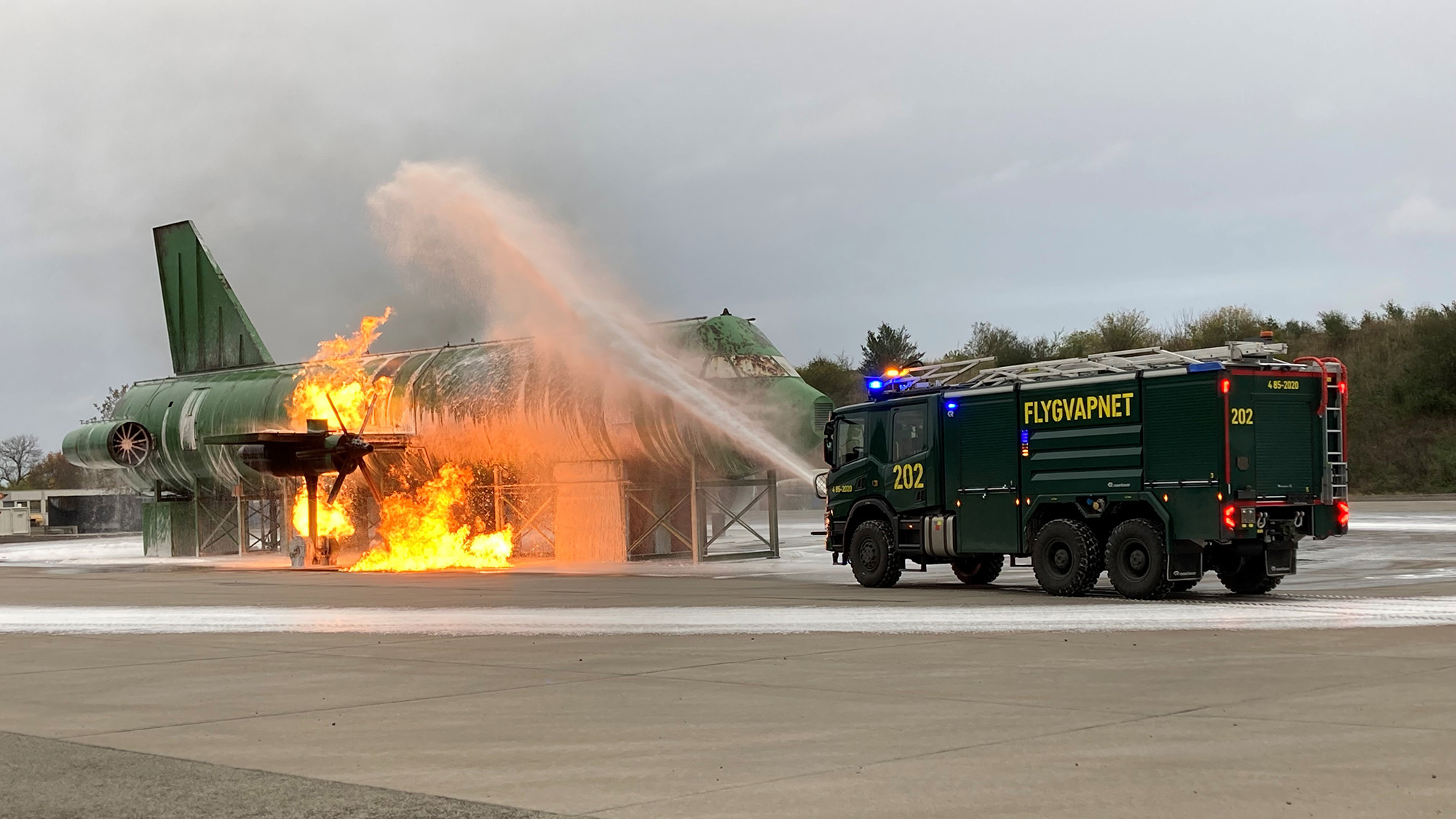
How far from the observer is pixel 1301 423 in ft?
67.3

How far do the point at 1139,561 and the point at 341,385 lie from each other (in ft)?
88.9

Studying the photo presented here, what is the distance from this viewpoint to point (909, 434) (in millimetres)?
24234

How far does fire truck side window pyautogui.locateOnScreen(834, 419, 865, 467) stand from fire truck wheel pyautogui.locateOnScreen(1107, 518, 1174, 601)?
5.46 meters

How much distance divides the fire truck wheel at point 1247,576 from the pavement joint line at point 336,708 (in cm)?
1177

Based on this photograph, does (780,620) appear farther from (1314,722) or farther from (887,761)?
(887,761)

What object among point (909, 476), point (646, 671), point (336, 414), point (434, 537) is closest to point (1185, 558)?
point (909, 476)

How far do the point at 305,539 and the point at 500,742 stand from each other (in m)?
33.2

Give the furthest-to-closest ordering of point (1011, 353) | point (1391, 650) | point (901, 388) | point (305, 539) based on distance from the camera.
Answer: point (1011, 353) → point (305, 539) → point (901, 388) → point (1391, 650)

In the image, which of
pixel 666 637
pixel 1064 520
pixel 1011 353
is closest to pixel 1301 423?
pixel 1064 520

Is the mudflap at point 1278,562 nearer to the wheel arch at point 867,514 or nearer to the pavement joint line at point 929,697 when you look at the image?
the wheel arch at point 867,514

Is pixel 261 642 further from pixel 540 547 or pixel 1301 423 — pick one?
pixel 540 547

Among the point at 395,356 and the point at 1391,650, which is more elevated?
the point at 395,356

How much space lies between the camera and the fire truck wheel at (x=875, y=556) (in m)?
24.3

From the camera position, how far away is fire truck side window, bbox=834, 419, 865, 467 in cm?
2522
